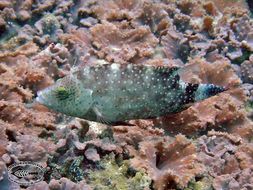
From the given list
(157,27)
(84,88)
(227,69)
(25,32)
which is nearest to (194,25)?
(157,27)

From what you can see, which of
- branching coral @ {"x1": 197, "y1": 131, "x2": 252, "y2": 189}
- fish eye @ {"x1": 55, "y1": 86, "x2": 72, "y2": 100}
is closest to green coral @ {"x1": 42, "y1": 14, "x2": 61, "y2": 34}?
fish eye @ {"x1": 55, "y1": 86, "x2": 72, "y2": 100}

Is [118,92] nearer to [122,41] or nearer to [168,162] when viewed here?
[168,162]

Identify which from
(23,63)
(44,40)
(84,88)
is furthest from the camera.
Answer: (44,40)

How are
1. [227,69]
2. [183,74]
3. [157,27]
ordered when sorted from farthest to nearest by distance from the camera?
[157,27]
[227,69]
[183,74]

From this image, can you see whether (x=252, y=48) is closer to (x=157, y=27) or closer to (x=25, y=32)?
(x=157, y=27)

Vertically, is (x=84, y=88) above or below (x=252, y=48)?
above

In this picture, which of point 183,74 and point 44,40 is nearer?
point 183,74

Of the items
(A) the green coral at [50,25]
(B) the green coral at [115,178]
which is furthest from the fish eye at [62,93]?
(A) the green coral at [50,25]

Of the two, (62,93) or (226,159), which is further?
(226,159)

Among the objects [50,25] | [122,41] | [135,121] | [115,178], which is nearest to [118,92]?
[135,121]
